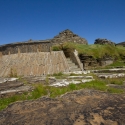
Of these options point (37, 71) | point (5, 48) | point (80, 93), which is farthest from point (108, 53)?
point (80, 93)

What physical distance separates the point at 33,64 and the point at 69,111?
7000 mm

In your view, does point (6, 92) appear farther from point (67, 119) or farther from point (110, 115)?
point (110, 115)

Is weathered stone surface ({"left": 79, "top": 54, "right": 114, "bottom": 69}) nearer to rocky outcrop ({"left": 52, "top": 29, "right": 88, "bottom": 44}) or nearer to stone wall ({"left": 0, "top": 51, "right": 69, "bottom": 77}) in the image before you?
stone wall ({"left": 0, "top": 51, "right": 69, "bottom": 77})

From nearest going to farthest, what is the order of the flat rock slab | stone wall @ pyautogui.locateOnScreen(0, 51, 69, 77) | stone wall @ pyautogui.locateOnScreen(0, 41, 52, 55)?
the flat rock slab
stone wall @ pyautogui.locateOnScreen(0, 51, 69, 77)
stone wall @ pyautogui.locateOnScreen(0, 41, 52, 55)

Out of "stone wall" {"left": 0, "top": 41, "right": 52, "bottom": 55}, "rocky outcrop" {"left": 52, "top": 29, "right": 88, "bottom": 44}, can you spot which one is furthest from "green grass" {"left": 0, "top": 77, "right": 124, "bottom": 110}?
"rocky outcrop" {"left": 52, "top": 29, "right": 88, "bottom": 44}

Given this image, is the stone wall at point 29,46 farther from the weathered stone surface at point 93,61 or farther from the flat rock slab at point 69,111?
the flat rock slab at point 69,111

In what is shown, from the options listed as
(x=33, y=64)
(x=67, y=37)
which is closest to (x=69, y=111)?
(x=33, y=64)

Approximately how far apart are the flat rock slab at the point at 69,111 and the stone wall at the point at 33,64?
202 inches

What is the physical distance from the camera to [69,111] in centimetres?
317

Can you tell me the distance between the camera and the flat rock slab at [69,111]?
2.78m

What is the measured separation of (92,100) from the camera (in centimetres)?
371

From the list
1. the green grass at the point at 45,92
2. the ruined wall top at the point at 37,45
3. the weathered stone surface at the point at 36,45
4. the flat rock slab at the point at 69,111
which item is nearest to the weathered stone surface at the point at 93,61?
the weathered stone surface at the point at 36,45

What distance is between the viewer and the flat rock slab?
9.13 ft

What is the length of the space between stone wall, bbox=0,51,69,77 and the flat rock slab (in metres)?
5.13
